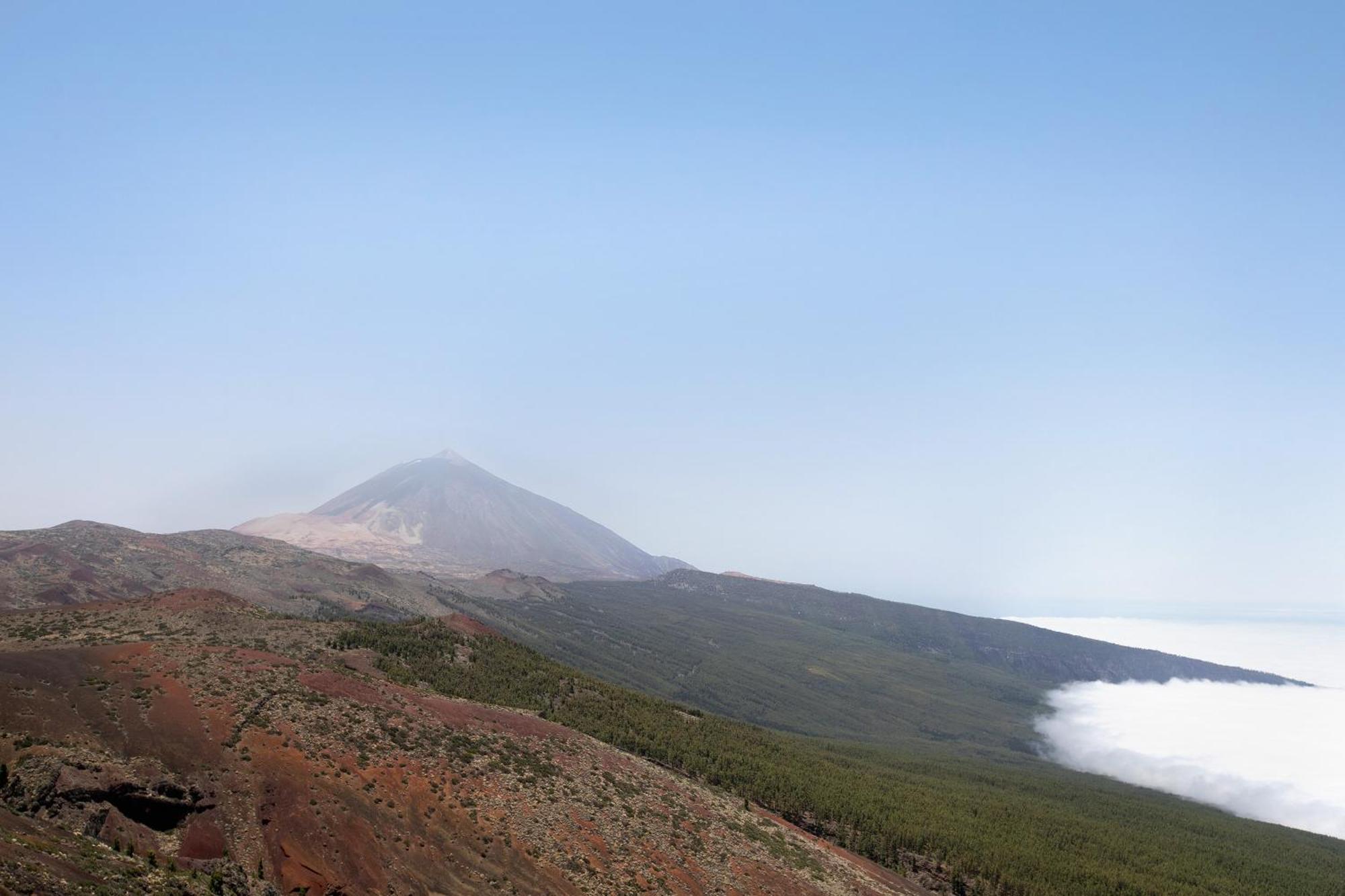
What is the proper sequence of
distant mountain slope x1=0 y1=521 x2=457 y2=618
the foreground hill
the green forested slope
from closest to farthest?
the foreground hill → the green forested slope → distant mountain slope x1=0 y1=521 x2=457 y2=618

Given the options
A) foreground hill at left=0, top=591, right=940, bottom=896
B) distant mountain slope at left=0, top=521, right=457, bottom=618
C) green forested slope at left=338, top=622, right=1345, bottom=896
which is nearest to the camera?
foreground hill at left=0, top=591, right=940, bottom=896

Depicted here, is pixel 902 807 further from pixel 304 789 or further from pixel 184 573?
pixel 184 573

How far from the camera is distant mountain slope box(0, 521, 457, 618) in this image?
97.7 m

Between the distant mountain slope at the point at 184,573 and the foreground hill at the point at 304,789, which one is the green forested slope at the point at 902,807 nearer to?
the foreground hill at the point at 304,789

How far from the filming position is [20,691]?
103ft

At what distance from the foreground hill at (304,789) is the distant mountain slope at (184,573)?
62251mm

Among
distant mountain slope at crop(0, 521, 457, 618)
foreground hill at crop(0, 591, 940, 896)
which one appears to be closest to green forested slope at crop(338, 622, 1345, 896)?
foreground hill at crop(0, 591, 940, 896)

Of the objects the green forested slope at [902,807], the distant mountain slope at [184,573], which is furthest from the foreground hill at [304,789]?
the distant mountain slope at [184,573]

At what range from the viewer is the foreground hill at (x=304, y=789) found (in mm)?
25547

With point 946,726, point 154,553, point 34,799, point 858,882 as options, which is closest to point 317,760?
point 34,799

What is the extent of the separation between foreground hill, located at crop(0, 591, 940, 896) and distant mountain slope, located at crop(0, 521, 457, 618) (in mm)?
62251

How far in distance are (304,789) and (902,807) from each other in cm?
5638

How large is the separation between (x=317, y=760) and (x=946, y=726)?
175 m

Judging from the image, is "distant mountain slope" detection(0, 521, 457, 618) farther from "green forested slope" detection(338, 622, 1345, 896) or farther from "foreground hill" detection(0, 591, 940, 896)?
"foreground hill" detection(0, 591, 940, 896)
